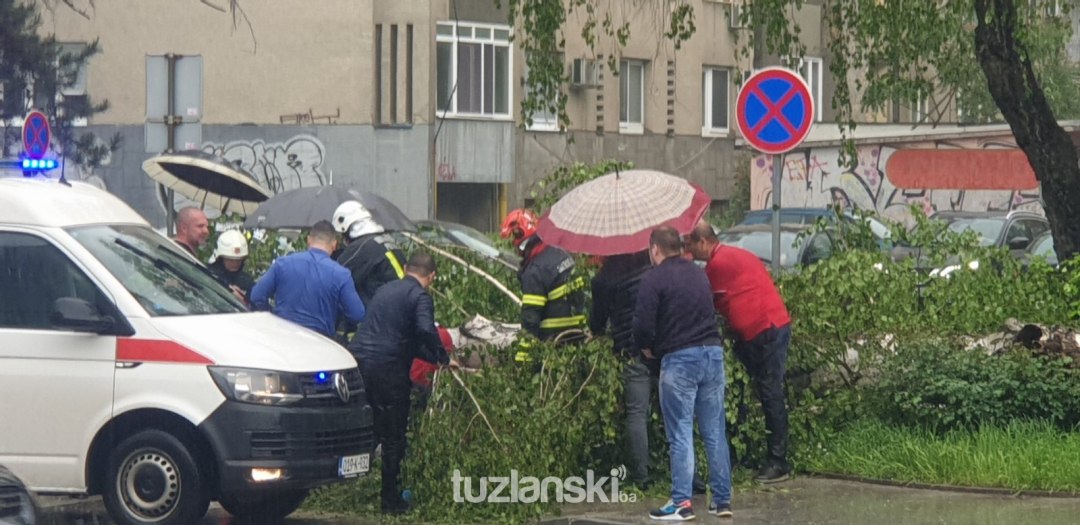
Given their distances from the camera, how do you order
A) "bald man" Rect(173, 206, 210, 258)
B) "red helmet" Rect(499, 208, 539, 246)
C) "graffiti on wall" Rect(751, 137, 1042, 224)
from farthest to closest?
"graffiti on wall" Rect(751, 137, 1042, 224)
"bald man" Rect(173, 206, 210, 258)
"red helmet" Rect(499, 208, 539, 246)

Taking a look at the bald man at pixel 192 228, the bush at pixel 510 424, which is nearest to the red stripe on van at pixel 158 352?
the bush at pixel 510 424

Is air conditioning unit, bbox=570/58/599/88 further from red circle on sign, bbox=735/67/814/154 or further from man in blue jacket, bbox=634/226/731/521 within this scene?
man in blue jacket, bbox=634/226/731/521

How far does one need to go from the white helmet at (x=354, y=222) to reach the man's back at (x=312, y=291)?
714 mm

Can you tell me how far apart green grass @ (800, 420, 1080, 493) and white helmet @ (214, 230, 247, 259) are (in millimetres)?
4408

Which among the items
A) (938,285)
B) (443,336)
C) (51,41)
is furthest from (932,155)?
(443,336)

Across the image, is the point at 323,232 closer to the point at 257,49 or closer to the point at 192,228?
the point at 192,228

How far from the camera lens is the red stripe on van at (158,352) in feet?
29.4

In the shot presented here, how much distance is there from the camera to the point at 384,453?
9922 millimetres

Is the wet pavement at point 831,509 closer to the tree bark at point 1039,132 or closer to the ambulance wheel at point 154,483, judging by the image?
the ambulance wheel at point 154,483

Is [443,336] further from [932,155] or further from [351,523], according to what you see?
[932,155]

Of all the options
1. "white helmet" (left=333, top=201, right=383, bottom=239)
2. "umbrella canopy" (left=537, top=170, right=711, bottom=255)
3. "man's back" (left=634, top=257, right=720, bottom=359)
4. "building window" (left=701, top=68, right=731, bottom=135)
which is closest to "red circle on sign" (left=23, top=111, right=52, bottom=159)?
"white helmet" (left=333, top=201, right=383, bottom=239)

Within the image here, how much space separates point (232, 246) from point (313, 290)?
178 centimetres

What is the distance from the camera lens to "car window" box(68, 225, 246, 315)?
371 inches

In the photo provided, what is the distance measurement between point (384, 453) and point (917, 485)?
3.40m
